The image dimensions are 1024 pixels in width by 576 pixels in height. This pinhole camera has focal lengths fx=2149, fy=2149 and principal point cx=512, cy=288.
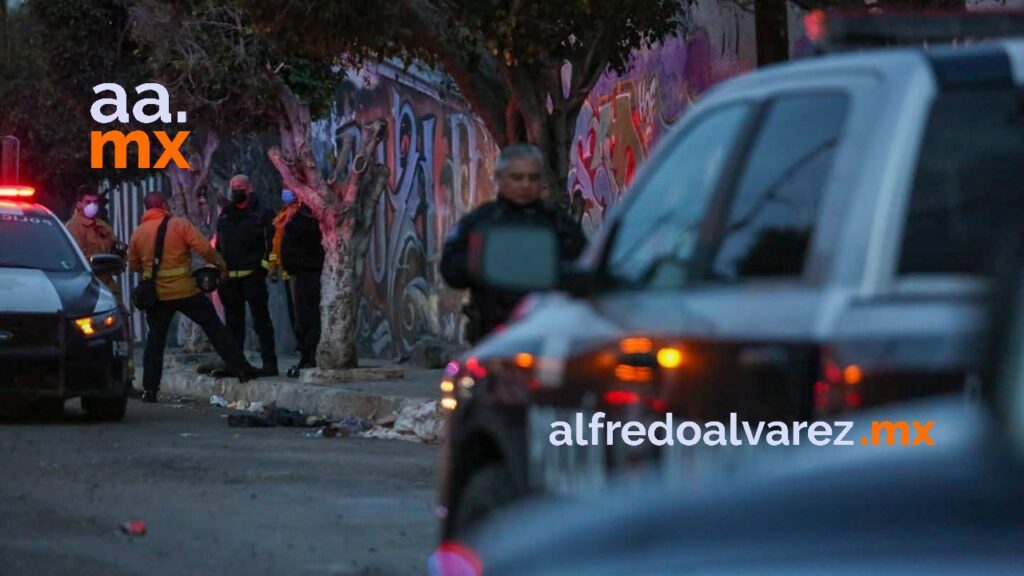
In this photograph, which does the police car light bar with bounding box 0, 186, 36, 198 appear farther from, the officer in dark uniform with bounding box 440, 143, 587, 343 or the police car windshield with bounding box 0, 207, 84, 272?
the officer in dark uniform with bounding box 440, 143, 587, 343

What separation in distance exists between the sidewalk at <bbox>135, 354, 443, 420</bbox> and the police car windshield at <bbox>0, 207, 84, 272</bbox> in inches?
99.0

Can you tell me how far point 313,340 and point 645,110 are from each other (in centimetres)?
392

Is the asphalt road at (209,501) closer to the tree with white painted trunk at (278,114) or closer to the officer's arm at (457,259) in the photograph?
the officer's arm at (457,259)

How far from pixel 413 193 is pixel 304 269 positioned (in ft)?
17.6

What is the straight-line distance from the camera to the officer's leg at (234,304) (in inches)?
800

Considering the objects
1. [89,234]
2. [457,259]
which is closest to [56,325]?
[89,234]

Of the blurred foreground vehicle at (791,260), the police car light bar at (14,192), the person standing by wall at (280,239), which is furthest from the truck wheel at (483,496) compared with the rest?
the person standing by wall at (280,239)

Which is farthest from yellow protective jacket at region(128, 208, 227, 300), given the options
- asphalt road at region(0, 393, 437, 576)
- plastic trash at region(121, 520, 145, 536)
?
plastic trash at region(121, 520, 145, 536)

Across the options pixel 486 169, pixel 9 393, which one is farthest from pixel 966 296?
pixel 486 169

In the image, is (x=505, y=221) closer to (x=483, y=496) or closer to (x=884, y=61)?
(x=483, y=496)

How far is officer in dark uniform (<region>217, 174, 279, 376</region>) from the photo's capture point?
787 inches

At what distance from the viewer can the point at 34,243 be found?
607 inches

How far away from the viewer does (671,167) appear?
4496 millimetres

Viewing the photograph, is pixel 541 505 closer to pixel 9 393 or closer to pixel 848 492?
pixel 848 492
